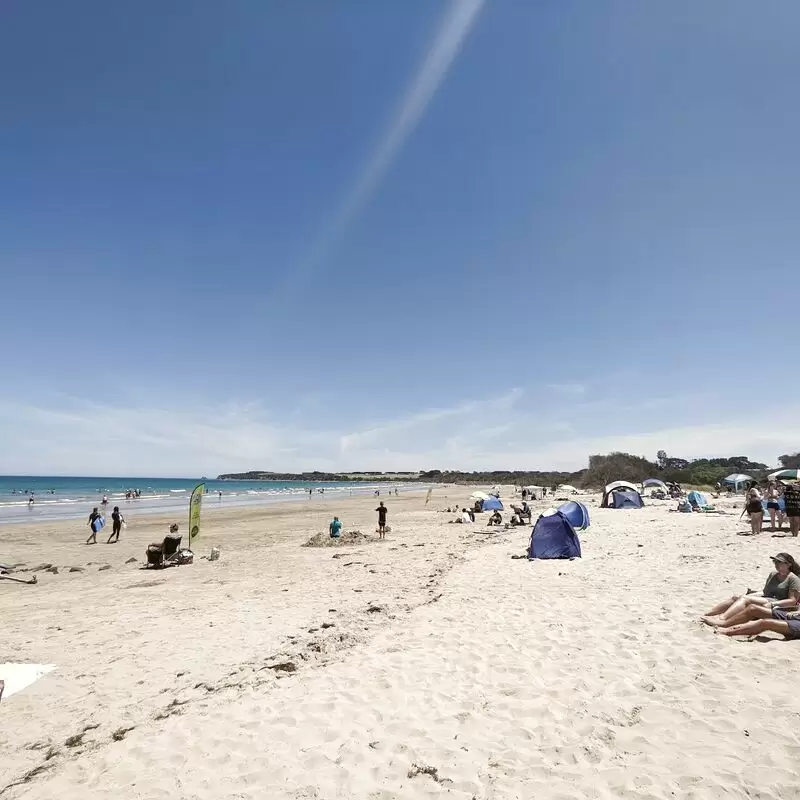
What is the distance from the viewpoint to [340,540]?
2045 centimetres

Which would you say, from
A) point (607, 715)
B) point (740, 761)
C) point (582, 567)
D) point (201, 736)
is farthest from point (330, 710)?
point (582, 567)

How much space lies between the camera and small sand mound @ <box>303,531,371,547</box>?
19.7m

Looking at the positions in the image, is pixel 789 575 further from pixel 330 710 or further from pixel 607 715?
pixel 330 710

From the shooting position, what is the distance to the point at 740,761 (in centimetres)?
407

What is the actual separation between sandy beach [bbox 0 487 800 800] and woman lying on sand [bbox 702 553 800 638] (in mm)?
228

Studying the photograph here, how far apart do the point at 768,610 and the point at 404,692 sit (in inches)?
220

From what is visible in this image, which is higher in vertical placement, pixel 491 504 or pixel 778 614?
pixel 491 504

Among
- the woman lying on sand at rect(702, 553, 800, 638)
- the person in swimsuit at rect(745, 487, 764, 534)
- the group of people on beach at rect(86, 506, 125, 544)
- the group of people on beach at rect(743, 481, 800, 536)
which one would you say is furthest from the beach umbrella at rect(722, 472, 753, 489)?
the group of people on beach at rect(86, 506, 125, 544)

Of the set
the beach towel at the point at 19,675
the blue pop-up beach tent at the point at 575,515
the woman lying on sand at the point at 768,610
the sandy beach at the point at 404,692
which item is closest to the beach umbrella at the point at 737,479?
the blue pop-up beach tent at the point at 575,515

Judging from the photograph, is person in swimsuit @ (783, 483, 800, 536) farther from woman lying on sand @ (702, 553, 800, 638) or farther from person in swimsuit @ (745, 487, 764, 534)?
woman lying on sand @ (702, 553, 800, 638)

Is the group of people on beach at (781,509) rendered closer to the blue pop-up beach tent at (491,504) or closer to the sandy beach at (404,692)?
the sandy beach at (404,692)

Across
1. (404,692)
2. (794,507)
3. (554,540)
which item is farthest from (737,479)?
(404,692)

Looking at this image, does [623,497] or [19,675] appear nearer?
[19,675]

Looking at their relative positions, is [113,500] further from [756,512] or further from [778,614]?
[778,614]
